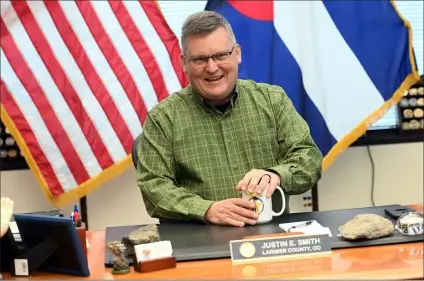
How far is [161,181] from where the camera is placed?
6.97 feet

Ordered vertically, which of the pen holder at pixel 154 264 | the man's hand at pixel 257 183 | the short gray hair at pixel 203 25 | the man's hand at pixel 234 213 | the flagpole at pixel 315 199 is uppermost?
the short gray hair at pixel 203 25

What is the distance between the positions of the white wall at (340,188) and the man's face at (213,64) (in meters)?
1.42

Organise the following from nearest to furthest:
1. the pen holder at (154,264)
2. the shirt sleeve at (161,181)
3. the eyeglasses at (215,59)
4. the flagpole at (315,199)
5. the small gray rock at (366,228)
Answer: the pen holder at (154,264) < the small gray rock at (366,228) < the shirt sleeve at (161,181) < the eyeglasses at (215,59) < the flagpole at (315,199)

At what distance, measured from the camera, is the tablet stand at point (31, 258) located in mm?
1535

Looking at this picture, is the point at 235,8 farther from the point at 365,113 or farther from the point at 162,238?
the point at 162,238

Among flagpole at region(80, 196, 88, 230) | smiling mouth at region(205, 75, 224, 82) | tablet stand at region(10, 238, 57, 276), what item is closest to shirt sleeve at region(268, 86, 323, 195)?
smiling mouth at region(205, 75, 224, 82)

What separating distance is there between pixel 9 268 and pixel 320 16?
2317 millimetres

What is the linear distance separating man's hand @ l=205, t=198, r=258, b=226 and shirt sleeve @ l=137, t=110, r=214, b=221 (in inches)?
1.6

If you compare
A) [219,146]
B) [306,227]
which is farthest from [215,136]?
[306,227]

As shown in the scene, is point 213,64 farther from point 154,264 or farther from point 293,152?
point 154,264

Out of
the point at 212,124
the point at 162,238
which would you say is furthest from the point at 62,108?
the point at 162,238

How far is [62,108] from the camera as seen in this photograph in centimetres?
332

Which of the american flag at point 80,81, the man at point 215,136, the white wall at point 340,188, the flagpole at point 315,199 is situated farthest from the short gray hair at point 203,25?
the flagpole at point 315,199

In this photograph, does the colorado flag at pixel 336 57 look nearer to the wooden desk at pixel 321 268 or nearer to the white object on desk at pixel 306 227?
the white object on desk at pixel 306 227
